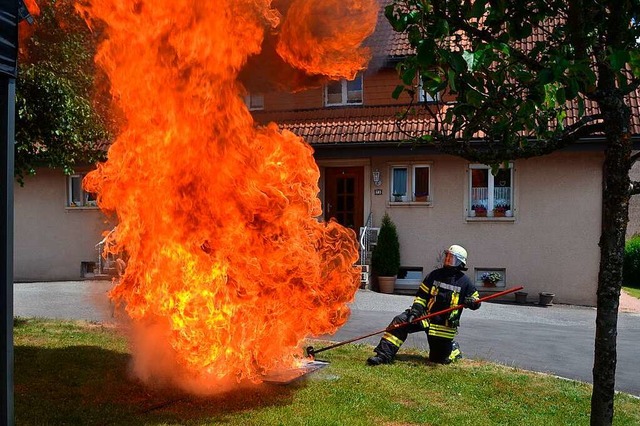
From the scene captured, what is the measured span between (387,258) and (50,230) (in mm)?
11038

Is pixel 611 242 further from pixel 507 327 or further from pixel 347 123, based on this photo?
pixel 347 123

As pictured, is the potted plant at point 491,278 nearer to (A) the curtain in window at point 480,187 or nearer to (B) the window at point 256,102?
(A) the curtain in window at point 480,187

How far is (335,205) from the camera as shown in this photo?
18.4m

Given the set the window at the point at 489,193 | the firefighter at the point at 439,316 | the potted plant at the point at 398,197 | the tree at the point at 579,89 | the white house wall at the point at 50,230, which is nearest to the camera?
the tree at the point at 579,89

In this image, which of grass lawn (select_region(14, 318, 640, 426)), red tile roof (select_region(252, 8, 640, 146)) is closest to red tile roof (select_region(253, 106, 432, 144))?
red tile roof (select_region(252, 8, 640, 146))

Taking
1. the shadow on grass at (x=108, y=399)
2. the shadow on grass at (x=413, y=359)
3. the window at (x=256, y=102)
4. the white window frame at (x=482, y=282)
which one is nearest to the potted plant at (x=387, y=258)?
the white window frame at (x=482, y=282)

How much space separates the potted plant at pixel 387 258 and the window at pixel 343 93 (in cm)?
423

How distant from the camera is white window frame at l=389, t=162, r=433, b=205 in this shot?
1684 cm

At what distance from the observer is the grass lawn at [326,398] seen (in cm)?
554

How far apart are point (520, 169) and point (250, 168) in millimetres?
11318

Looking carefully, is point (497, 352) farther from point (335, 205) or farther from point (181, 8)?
point (335, 205)

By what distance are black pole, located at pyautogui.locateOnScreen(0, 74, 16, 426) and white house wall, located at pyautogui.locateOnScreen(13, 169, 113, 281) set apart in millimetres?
16558

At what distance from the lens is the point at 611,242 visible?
4016mm

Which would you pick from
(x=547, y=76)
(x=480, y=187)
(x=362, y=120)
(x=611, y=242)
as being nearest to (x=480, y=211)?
(x=480, y=187)
